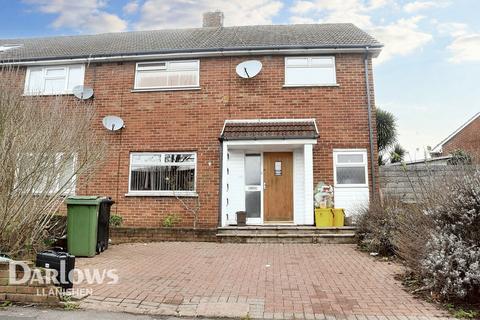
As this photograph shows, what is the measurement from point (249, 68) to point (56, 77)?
6818mm

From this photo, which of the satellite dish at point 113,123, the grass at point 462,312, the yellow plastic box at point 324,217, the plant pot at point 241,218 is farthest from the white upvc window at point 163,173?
the grass at point 462,312

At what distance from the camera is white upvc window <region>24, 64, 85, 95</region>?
11.8 meters

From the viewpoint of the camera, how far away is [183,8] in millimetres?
13062

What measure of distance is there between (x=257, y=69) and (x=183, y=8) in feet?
15.1

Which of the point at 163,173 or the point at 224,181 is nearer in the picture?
the point at 224,181

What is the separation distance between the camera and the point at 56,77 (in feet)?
38.9

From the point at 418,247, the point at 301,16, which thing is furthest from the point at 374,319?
the point at 301,16

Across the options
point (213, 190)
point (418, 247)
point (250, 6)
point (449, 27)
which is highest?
point (250, 6)

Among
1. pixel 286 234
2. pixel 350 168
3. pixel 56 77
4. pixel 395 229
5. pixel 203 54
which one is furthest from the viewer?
pixel 56 77

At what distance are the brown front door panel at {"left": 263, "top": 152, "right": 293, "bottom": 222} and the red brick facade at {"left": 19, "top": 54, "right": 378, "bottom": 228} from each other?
91cm

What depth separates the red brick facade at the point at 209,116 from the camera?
415 inches

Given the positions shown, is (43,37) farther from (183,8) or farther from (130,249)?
(130,249)

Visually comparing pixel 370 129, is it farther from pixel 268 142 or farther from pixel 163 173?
pixel 163 173

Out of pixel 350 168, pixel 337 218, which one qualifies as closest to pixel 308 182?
pixel 337 218
